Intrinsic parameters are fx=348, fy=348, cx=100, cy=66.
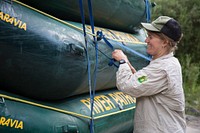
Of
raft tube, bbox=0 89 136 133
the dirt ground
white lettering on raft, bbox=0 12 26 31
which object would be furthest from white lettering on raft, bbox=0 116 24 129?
the dirt ground

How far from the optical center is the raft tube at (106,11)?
8.39 feet

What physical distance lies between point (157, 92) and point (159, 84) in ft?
0.19

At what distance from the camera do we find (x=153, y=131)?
2131 millimetres

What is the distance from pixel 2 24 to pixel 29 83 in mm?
440

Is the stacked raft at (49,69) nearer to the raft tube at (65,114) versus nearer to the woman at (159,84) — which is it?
the raft tube at (65,114)

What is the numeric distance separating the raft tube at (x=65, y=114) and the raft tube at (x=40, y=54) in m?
0.09

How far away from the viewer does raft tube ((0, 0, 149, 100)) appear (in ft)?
6.86

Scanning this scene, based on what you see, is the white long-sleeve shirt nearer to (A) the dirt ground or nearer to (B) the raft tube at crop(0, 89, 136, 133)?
(B) the raft tube at crop(0, 89, 136, 133)

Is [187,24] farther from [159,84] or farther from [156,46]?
[159,84]

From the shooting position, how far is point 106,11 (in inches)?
121

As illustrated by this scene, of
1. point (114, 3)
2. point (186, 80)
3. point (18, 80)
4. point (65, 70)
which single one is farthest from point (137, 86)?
point (186, 80)

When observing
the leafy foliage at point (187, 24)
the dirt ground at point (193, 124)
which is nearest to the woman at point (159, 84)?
the dirt ground at point (193, 124)

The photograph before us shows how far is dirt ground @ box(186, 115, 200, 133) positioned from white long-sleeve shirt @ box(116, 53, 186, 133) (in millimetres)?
3405

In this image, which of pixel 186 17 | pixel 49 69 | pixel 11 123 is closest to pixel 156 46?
pixel 49 69
